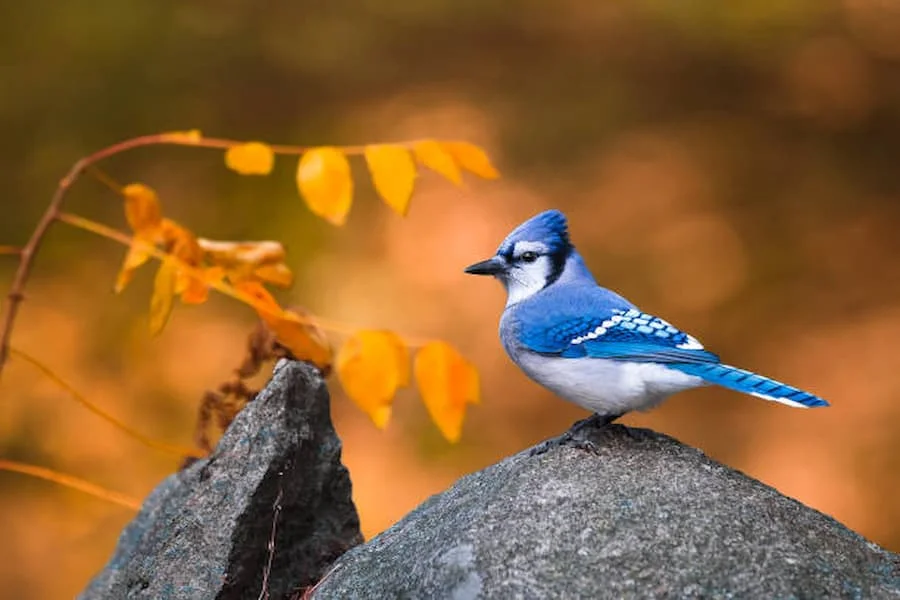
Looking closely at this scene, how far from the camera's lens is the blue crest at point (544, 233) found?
7.70ft

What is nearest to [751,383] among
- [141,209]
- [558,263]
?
[558,263]

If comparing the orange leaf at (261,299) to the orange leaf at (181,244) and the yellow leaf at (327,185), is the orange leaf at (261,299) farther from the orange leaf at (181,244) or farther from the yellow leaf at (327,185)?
the yellow leaf at (327,185)

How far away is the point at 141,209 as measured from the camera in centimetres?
233

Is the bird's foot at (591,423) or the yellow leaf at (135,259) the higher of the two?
the yellow leaf at (135,259)

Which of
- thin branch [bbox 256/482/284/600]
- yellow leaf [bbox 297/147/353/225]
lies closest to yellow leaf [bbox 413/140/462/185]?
yellow leaf [bbox 297/147/353/225]

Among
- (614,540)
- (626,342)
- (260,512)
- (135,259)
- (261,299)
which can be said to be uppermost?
(135,259)

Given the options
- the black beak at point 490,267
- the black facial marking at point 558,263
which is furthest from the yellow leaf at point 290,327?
the black facial marking at point 558,263

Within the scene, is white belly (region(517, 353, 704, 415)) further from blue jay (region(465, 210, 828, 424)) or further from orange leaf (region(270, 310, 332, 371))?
orange leaf (region(270, 310, 332, 371))

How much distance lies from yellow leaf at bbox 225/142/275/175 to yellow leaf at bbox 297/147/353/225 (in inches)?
2.7

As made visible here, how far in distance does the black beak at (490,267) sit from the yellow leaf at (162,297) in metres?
0.58

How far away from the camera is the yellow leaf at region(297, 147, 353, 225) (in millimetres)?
2115

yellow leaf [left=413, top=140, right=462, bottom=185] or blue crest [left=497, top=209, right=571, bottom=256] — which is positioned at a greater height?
yellow leaf [left=413, top=140, right=462, bottom=185]

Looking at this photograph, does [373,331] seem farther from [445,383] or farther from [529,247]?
[529,247]

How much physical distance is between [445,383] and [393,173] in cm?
39
